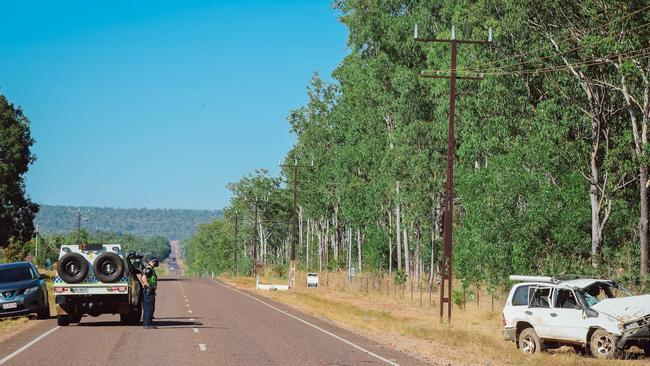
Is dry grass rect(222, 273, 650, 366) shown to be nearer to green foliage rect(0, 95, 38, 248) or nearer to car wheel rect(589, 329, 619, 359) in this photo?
car wheel rect(589, 329, 619, 359)

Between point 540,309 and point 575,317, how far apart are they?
1148 millimetres

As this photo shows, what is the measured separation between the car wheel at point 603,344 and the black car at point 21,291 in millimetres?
18471

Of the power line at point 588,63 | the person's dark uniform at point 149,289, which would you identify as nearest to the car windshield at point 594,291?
the person's dark uniform at point 149,289

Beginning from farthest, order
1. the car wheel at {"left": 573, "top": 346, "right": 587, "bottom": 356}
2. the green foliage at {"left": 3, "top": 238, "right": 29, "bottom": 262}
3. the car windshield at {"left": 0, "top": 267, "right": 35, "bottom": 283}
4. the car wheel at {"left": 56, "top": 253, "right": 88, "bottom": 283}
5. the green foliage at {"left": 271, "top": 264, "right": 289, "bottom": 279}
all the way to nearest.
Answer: the green foliage at {"left": 271, "top": 264, "right": 289, "bottom": 279}
the green foliage at {"left": 3, "top": 238, "right": 29, "bottom": 262}
the car windshield at {"left": 0, "top": 267, "right": 35, "bottom": 283}
the car wheel at {"left": 56, "top": 253, "right": 88, "bottom": 283}
the car wheel at {"left": 573, "top": 346, "right": 587, "bottom": 356}

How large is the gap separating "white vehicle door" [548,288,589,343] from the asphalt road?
11.9 ft

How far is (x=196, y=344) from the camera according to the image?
2431 cm

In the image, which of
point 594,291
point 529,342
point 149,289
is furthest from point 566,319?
point 149,289

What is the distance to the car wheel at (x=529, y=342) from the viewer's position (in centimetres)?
2442

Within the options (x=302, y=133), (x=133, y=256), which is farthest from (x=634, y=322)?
(x=302, y=133)

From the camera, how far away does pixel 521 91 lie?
51.0 m

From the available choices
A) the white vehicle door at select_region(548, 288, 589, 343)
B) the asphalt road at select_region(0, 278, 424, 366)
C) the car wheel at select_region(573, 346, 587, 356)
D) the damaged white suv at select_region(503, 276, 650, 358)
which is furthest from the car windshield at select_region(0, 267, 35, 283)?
the car wheel at select_region(573, 346, 587, 356)

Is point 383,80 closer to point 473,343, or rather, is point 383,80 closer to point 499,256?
point 499,256

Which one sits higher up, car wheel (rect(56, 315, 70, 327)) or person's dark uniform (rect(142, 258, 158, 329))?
person's dark uniform (rect(142, 258, 158, 329))

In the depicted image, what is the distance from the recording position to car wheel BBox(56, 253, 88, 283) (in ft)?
97.4
